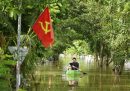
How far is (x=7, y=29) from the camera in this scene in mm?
15516

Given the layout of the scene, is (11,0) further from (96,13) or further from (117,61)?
(96,13)

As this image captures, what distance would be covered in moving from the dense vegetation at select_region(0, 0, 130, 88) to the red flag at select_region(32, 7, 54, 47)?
0.57m

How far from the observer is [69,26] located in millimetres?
46719

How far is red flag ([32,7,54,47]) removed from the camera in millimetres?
12617

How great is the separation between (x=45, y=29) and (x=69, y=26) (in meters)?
33.9

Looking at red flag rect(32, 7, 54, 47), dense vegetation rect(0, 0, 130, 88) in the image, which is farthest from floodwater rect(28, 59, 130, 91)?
red flag rect(32, 7, 54, 47)

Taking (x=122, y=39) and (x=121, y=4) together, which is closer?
(x=121, y=4)

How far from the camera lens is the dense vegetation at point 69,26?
1396 centimetres

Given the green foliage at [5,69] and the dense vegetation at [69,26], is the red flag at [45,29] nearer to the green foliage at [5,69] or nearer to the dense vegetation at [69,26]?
the dense vegetation at [69,26]

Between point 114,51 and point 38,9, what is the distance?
84.4ft

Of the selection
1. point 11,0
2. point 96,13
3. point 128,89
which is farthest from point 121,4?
point 11,0

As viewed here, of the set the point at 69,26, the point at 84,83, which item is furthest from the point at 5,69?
the point at 69,26

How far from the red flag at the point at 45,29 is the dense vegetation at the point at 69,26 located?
0.57 meters

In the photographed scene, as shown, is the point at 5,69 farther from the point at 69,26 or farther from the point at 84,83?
the point at 69,26
